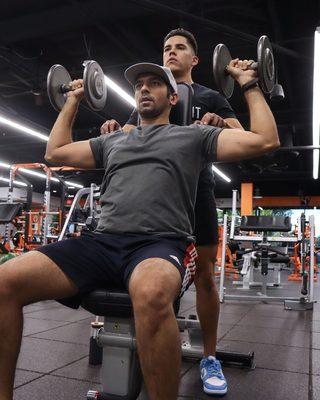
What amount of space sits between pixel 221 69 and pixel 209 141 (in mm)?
301

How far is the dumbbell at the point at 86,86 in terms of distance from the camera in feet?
4.77

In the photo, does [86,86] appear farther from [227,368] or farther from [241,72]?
[227,368]

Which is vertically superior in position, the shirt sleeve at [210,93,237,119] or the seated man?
the shirt sleeve at [210,93,237,119]

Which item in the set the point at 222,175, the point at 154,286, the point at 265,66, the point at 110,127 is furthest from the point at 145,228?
the point at 222,175

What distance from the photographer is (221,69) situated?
1397mm

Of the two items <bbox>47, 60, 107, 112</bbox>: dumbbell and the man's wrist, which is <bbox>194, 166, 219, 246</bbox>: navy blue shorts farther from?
<bbox>47, 60, 107, 112</bbox>: dumbbell

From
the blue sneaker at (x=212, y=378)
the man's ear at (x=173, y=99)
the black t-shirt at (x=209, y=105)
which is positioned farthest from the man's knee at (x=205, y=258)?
the man's ear at (x=173, y=99)

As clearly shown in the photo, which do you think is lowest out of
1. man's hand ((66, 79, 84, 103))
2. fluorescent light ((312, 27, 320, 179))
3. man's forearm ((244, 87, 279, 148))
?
man's forearm ((244, 87, 279, 148))

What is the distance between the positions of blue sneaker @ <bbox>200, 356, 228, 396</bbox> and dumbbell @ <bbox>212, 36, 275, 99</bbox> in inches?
42.3

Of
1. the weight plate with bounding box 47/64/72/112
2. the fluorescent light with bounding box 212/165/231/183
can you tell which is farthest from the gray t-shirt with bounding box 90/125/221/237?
the fluorescent light with bounding box 212/165/231/183

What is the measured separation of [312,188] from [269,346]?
14.8 metres

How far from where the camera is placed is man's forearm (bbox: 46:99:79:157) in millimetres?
1466

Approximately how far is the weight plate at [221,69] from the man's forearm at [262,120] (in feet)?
0.53

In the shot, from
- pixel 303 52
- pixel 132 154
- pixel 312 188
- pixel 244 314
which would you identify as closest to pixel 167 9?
pixel 303 52
